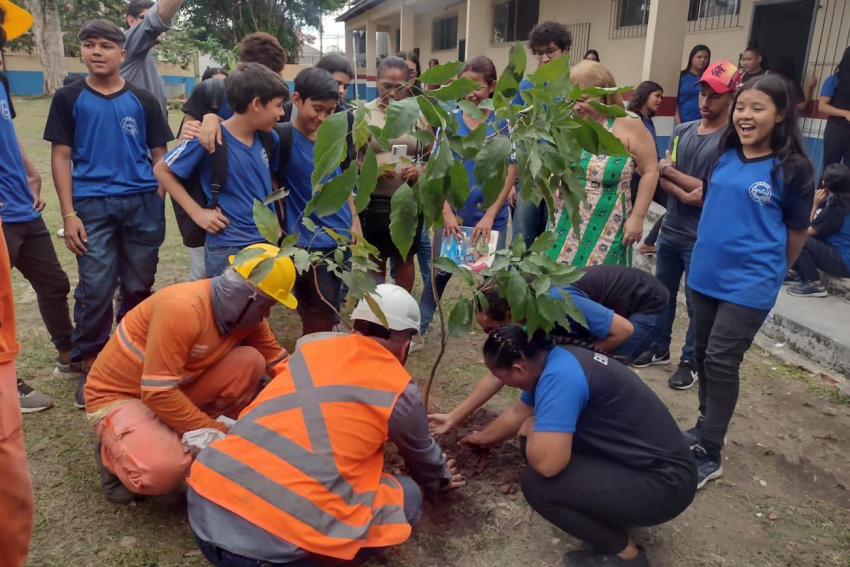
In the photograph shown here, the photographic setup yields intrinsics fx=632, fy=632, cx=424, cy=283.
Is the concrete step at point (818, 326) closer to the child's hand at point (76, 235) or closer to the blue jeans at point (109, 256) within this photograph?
the blue jeans at point (109, 256)

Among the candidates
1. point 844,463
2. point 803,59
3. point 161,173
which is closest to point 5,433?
point 161,173

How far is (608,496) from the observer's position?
212 cm

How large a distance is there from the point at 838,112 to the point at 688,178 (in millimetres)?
2863

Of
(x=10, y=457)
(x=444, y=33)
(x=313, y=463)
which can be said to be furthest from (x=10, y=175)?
(x=444, y=33)

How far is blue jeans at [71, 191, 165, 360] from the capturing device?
321 centimetres

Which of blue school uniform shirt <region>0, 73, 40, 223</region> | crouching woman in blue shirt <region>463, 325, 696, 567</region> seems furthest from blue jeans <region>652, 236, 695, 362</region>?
blue school uniform shirt <region>0, 73, 40, 223</region>

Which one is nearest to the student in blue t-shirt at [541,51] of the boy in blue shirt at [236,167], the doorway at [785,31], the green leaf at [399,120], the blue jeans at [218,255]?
the boy in blue shirt at [236,167]

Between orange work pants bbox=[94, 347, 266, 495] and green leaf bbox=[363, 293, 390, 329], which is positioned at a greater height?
green leaf bbox=[363, 293, 390, 329]

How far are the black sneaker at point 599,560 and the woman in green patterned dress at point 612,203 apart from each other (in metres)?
1.51

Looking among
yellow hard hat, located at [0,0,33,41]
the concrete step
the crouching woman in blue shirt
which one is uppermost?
yellow hard hat, located at [0,0,33,41]

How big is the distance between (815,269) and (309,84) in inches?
156

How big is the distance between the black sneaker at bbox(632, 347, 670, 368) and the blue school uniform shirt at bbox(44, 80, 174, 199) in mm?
3004

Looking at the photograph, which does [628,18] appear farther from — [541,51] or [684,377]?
[684,377]

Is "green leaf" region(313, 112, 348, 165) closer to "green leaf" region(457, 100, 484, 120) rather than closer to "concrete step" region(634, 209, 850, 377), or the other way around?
"green leaf" region(457, 100, 484, 120)
